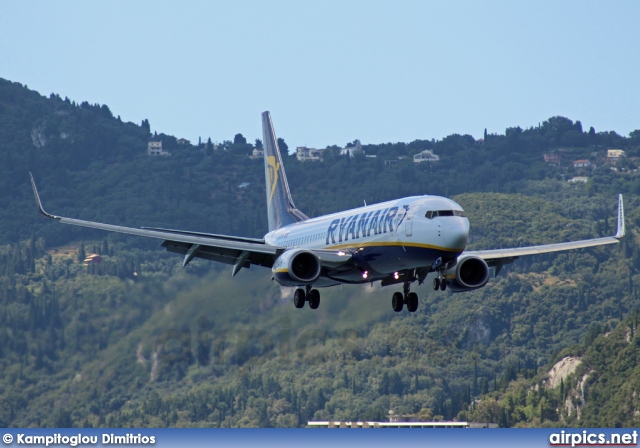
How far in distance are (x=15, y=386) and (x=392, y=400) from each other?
46.7 meters

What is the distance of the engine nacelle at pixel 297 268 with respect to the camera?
61.5 m

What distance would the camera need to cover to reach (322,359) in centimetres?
10881

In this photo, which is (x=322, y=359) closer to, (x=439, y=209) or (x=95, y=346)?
(x=95, y=346)

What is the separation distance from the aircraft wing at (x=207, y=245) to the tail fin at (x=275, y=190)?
8.11 m

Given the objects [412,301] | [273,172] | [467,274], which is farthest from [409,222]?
[273,172]

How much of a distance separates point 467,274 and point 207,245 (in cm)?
1229

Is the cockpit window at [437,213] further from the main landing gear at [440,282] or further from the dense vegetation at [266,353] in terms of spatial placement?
the dense vegetation at [266,353]

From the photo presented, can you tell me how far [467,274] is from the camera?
60.8 m

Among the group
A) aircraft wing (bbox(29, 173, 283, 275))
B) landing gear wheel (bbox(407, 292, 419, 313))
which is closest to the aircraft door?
landing gear wheel (bbox(407, 292, 419, 313))

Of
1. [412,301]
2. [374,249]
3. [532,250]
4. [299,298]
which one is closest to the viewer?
[374,249]

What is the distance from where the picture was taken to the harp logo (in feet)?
267

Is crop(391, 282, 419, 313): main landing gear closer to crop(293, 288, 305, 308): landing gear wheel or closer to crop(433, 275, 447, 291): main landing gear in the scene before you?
crop(433, 275, 447, 291): main landing gear

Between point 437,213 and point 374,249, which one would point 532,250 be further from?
point 437,213

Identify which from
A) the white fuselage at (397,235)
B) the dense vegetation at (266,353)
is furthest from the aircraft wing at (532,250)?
the dense vegetation at (266,353)
